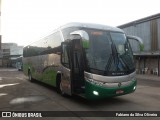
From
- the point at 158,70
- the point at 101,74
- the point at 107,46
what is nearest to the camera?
the point at 101,74

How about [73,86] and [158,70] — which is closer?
[73,86]

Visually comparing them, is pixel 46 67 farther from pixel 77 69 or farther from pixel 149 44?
pixel 149 44

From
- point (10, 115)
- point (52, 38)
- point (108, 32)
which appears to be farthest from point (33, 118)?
point (52, 38)

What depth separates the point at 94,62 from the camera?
9172 millimetres

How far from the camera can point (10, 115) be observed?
8.40m

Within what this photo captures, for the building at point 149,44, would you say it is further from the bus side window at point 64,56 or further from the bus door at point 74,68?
the bus door at point 74,68

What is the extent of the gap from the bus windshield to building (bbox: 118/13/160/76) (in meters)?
22.8

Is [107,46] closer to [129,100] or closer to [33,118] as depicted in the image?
[129,100]

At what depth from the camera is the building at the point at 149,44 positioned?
3375 cm

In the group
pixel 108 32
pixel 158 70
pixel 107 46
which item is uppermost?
pixel 108 32

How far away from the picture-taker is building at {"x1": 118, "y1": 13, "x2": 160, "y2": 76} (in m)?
33.8

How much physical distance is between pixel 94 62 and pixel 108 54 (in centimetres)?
71

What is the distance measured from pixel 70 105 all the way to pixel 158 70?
84.7ft

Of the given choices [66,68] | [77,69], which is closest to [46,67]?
[66,68]
